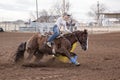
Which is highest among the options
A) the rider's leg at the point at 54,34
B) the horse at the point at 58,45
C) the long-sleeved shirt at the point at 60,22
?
the long-sleeved shirt at the point at 60,22

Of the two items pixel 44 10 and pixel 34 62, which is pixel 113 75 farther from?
pixel 44 10

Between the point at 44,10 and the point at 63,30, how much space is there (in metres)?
94.1

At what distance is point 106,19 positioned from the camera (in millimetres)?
91000

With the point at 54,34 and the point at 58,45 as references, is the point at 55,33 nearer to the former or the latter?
the point at 54,34

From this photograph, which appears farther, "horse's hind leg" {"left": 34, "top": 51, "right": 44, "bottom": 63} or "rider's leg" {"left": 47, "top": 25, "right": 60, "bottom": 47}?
"horse's hind leg" {"left": 34, "top": 51, "right": 44, "bottom": 63}

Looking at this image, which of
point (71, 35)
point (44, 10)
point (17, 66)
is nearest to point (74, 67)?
point (71, 35)

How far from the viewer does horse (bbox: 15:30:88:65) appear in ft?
41.2

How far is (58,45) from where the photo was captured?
12680 millimetres

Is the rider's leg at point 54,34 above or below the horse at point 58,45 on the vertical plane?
above

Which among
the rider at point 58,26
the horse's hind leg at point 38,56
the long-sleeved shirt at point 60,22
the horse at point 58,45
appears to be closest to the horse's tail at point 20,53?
the horse at point 58,45

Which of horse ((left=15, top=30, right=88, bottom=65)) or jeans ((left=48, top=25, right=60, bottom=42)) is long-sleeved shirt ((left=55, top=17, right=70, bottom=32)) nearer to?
jeans ((left=48, top=25, right=60, bottom=42))

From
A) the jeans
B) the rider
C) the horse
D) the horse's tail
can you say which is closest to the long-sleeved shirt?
the rider

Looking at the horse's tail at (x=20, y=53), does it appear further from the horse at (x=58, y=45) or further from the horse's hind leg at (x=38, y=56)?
the horse's hind leg at (x=38, y=56)

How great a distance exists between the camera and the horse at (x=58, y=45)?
12547mm
